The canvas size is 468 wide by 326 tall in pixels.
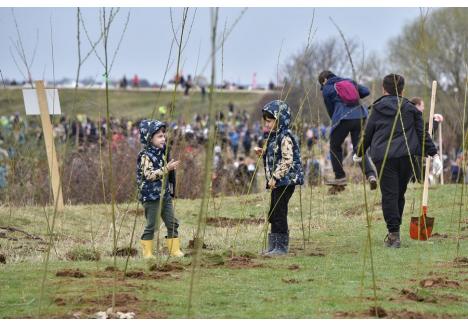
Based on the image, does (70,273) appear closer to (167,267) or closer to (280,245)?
(167,267)

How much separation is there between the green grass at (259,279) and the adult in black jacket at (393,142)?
0.50 metres

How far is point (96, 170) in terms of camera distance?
2256 centimetres

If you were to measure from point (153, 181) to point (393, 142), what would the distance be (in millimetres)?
2454

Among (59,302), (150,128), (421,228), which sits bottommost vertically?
(59,302)

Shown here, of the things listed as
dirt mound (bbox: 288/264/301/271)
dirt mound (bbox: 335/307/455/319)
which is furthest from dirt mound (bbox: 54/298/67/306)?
dirt mound (bbox: 288/264/301/271)

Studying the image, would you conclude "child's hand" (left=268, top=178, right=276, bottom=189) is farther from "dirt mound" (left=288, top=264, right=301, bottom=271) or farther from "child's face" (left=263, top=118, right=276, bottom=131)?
"dirt mound" (left=288, top=264, right=301, bottom=271)

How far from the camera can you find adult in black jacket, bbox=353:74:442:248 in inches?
402

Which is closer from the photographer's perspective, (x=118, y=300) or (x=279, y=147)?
(x=118, y=300)

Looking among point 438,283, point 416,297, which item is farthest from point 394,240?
point 416,297

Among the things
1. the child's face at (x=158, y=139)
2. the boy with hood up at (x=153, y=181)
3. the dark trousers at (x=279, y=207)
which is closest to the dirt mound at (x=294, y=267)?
the dark trousers at (x=279, y=207)

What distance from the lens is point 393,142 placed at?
33.6 ft

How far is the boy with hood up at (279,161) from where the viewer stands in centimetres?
975

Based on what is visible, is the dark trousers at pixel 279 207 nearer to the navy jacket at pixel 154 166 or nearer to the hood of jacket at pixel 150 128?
the navy jacket at pixel 154 166

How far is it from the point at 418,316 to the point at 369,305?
466 mm
